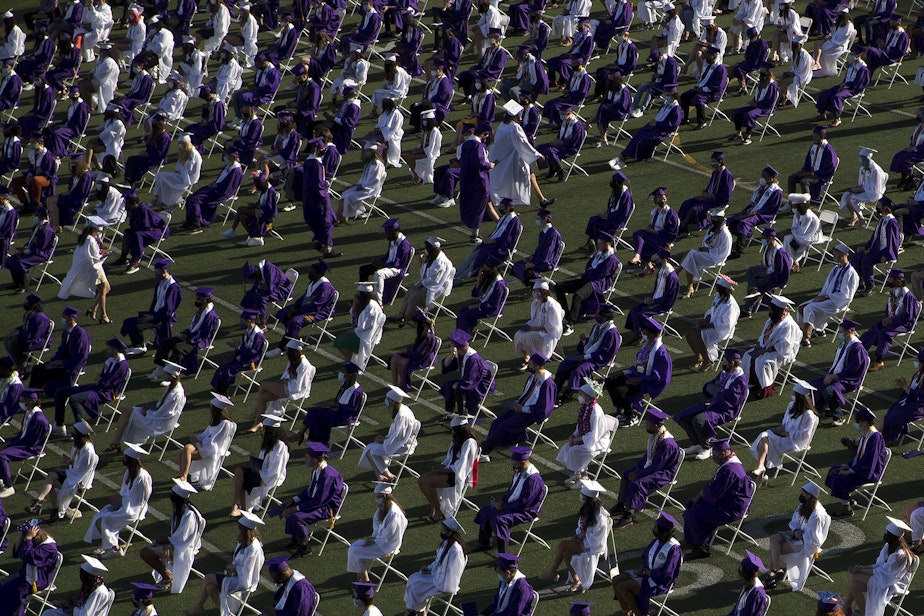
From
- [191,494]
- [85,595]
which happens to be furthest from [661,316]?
[85,595]

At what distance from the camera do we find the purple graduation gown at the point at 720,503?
21.3m

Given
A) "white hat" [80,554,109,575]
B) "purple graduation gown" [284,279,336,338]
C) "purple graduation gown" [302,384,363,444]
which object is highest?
"white hat" [80,554,109,575]

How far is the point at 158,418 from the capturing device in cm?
2452

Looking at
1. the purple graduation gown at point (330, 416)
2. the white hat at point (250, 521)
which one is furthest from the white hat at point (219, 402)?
the white hat at point (250, 521)

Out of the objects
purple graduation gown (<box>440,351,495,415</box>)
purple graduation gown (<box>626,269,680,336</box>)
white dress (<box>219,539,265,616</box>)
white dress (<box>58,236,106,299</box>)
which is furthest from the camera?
white dress (<box>58,236,106,299</box>)

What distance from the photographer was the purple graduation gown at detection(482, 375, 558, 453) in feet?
77.4

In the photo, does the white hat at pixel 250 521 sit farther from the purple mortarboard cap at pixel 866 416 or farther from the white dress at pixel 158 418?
the purple mortarboard cap at pixel 866 416

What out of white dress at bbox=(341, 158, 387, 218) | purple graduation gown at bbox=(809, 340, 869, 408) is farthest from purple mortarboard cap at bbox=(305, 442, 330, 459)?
white dress at bbox=(341, 158, 387, 218)

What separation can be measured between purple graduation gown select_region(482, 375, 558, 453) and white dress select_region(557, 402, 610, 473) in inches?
25.9

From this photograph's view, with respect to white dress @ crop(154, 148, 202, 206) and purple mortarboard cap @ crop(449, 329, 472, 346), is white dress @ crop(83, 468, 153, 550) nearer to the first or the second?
purple mortarboard cap @ crop(449, 329, 472, 346)

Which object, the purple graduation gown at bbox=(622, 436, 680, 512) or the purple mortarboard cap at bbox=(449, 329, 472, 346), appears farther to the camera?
the purple mortarboard cap at bbox=(449, 329, 472, 346)

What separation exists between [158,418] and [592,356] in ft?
19.9

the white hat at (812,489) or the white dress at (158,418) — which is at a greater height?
the white hat at (812,489)

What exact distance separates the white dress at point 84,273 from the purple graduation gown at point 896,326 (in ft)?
39.4
